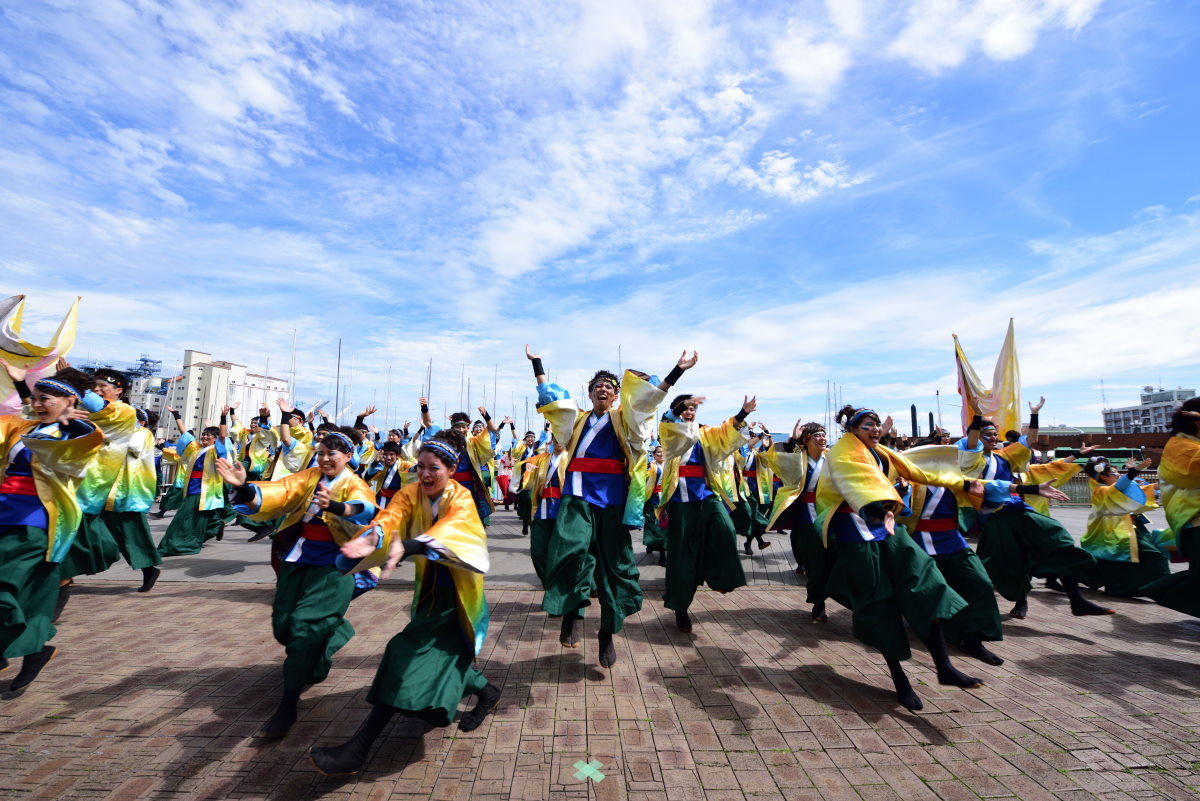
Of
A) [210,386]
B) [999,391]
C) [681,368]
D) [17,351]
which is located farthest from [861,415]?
[210,386]

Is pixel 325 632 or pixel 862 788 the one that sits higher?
pixel 325 632

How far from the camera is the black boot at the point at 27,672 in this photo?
146 inches

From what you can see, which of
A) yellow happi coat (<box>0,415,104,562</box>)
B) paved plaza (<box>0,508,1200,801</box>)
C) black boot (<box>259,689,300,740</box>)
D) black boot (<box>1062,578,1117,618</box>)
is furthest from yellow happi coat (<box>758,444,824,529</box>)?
yellow happi coat (<box>0,415,104,562</box>)

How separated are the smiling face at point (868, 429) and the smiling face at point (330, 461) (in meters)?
3.59

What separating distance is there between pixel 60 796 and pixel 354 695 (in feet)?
4.60

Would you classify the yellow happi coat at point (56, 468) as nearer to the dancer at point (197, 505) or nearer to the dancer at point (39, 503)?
the dancer at point (39, 503)

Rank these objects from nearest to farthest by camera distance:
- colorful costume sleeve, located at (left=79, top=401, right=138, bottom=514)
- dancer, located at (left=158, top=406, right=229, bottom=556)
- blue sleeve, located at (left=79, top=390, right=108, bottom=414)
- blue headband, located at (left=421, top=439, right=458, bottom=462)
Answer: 1. blue headband, located at (left=421, top=439, right=458, bottom=462)
2. blue sleeve, located at (left=79, top=390, right=108, bottom=414)
3. colorful costume sleeve, located at (left=79, top=401, right=138, bottom=514)
4. dancer, located at (left=158, top=406, right=229, bottom=556)

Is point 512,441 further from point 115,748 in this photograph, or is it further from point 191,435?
point 115,748

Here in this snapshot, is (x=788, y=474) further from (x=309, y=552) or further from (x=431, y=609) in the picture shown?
(x=309, y=552)

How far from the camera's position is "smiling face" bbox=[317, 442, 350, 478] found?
3.95 metres

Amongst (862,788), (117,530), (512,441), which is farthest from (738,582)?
(512,441)

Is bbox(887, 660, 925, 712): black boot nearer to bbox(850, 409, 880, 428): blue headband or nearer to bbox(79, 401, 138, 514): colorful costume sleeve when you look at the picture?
bbox(850, 409, 880, 428): blue headband

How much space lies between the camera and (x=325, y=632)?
11.3 ft

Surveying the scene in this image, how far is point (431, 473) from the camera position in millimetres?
3387
